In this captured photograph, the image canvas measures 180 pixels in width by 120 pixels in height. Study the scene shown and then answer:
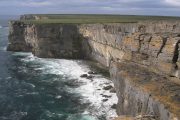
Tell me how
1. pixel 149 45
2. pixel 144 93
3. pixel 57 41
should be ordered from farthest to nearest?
pixel 57 41, pixel 149 45, pixel 144 93

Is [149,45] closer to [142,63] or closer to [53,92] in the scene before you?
[142,63]

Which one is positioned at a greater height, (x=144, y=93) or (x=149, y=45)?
(x=149, y=45)

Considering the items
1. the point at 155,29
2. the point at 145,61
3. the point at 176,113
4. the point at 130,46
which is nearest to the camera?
the point at 176,113

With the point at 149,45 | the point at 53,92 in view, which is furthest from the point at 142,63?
the point at 53,92

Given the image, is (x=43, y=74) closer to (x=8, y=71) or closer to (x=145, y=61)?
(x=8, y=71)

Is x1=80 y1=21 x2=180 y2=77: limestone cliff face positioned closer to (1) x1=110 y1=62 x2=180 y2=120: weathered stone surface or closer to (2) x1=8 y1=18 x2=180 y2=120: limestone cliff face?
(2) x1=8 y1=18 x2=180 y2=120: limestone cliff face

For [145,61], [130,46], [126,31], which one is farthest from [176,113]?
[126,31]

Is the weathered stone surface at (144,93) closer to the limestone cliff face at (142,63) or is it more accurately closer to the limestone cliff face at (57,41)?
the limestone cliff face at (142,63)

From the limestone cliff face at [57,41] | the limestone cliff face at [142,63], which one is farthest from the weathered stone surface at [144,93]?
the limestone cliff face at [57,41]
